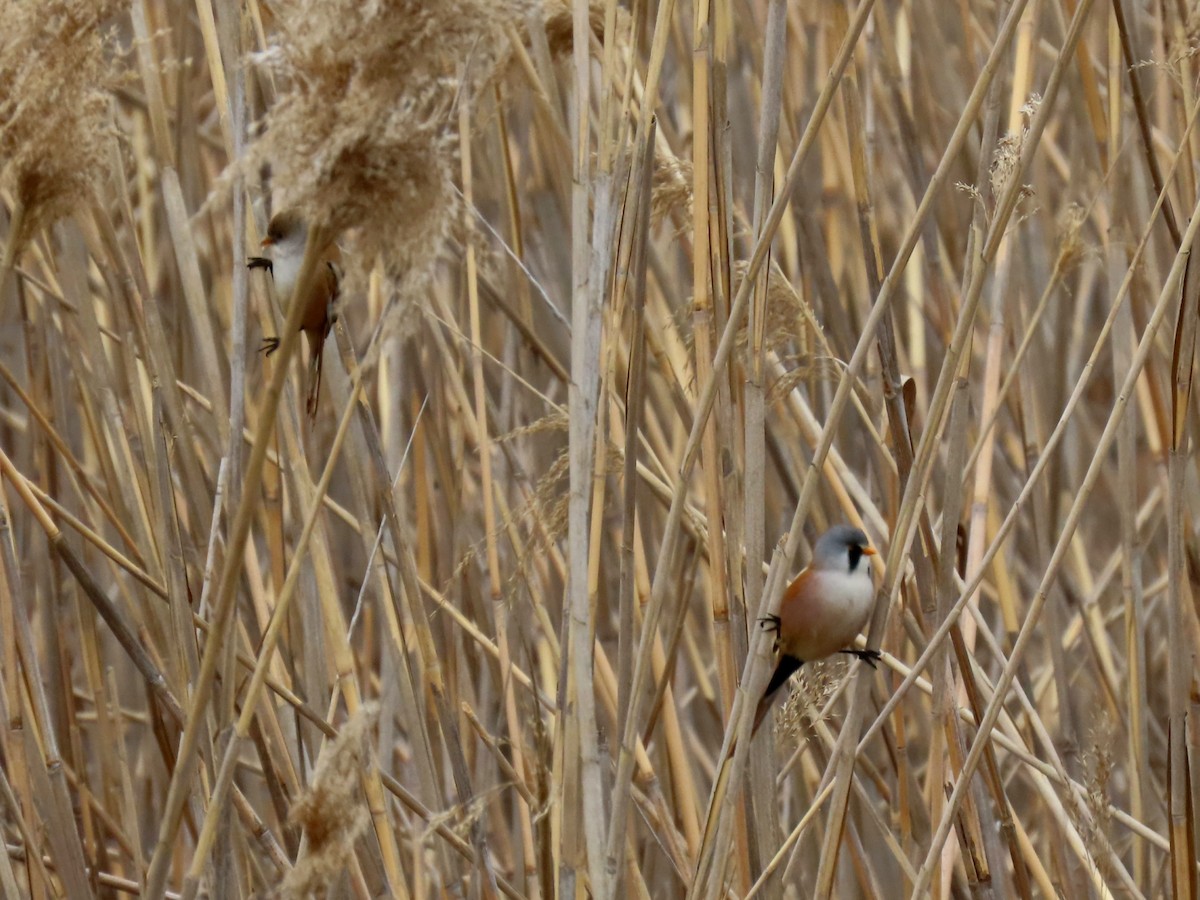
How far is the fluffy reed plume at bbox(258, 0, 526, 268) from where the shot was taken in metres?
0.72

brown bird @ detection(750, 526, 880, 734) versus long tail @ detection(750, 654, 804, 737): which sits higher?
brown bird @ detection(750, 526, 880, 734)

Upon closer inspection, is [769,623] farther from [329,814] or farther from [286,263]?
[286,263]

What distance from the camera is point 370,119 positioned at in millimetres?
709

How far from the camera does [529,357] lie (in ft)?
6.54

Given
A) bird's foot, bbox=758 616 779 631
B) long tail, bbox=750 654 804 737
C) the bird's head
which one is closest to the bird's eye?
the bird's head

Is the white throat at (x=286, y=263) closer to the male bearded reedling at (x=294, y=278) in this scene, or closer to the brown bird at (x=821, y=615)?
the male bearded reedling at (x=294, y=278)

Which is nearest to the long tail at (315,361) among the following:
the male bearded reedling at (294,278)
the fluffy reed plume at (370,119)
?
the male bearded reedling at (294,278)

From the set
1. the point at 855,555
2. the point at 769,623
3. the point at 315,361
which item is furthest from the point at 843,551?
the point at 315,361

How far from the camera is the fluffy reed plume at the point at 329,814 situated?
881 mm

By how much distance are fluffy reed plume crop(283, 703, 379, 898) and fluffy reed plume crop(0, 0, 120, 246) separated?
414 mm

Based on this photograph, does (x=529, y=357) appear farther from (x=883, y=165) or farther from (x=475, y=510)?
(x=883, y=165)

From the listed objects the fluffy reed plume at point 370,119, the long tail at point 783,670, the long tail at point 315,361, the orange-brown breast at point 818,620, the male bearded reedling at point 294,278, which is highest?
the fluffy reed plume at point 370,119

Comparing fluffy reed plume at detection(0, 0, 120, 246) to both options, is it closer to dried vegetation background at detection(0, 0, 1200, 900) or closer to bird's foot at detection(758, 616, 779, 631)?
dried vegetation background at detection(0, 0, 1200, 900)

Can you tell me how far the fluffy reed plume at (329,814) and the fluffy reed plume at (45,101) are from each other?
41 cm
